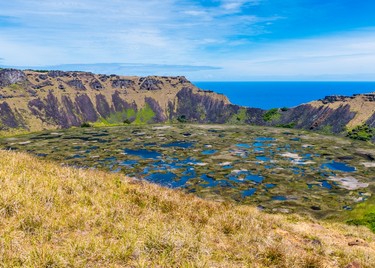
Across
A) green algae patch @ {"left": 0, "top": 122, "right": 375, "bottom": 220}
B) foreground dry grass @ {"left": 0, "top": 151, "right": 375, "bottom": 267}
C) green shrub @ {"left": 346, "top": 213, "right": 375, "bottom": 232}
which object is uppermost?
foreground dry grass @ {"left": 0, "top": 151, "right": 375, "bottom": 267}

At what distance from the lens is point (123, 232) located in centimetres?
1314

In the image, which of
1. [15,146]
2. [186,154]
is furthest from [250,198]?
[15,146]

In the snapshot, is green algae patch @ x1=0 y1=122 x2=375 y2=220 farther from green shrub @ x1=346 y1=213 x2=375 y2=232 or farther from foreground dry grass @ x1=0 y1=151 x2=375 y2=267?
foreground dry grass @ x1=0 y1=151 x2=375 y2=267

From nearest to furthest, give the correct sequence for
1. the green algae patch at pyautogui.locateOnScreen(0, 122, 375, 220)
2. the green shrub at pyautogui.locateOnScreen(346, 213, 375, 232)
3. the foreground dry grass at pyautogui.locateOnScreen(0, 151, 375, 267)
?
the foreground dry grass at pyautogui.locateOnScreen(0, 151, 375, 267)
the green shrub at pyautogui.locateOnScreen(346, 213, 375, 232)
the green algae patch at pyautogui.locateOnScreen(0, 122, 375, 220)

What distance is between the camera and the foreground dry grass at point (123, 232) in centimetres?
1074

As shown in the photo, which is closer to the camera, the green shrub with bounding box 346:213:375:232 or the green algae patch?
the green shrub with bounding box 346:213:375:232

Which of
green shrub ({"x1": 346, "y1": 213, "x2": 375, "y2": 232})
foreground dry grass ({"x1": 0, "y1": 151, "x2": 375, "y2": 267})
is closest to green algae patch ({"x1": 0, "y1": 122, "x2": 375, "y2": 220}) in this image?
green shrub ({"x1": 346, "y1": 213, "x2": 375, "y2": 232})

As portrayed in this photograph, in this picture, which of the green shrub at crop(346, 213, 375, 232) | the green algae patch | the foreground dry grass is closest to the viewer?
the foreground dry grass

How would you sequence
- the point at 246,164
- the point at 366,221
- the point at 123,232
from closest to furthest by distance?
the point at 123,232
the point at 366,221
the point at 246,164

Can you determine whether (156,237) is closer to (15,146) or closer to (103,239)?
(103,239)

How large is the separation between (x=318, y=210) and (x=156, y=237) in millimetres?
72034

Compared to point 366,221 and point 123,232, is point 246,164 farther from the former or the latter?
point 123,232

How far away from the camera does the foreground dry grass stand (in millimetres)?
10742

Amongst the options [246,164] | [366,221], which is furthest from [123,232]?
[246,164]
